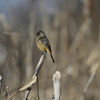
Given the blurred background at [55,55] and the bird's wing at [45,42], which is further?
the blurred background at [55,55]

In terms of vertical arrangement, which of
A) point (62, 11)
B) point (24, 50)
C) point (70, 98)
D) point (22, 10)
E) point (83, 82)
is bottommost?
point (70, 98)

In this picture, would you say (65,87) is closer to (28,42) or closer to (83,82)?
(83,82)

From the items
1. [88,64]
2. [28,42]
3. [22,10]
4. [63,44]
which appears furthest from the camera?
[22,10]

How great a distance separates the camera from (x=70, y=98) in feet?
5.69

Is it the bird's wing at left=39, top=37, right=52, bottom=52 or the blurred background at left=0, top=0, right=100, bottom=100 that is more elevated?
the blurred background at left=0, top=0, right=100, bottom=100

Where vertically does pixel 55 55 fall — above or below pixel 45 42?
above

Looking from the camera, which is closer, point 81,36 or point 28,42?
point 28,42

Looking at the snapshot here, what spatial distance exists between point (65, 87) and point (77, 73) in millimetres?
178

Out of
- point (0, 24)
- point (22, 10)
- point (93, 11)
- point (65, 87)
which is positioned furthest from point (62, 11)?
point (22, 10)

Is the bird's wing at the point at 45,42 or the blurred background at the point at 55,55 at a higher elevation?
the blurred background at the point at 55,55

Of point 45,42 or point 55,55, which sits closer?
point 45,42

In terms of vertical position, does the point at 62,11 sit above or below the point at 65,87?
above

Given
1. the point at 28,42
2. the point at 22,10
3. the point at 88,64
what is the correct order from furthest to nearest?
the point at 22,10 < the point at 88,64 < the point at 28,42

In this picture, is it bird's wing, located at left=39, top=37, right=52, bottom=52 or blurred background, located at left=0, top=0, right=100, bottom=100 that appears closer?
bird's wing, located at left=39, top=37, right=52, bottom=52
